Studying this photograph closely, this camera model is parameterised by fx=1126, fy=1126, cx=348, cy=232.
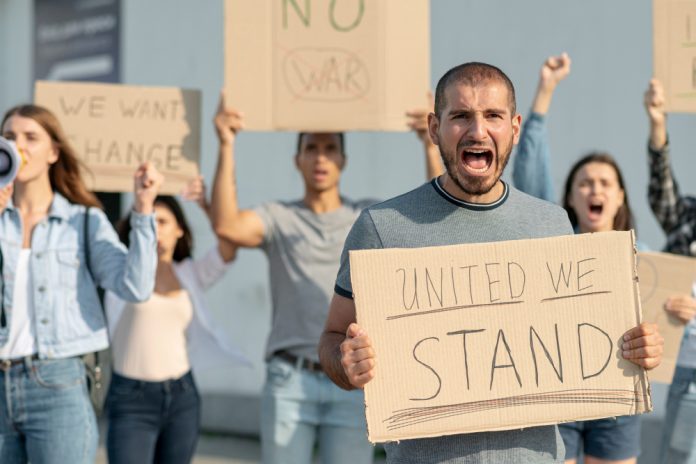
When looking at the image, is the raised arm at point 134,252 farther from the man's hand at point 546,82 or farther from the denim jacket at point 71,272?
the man's hand at point 546,82

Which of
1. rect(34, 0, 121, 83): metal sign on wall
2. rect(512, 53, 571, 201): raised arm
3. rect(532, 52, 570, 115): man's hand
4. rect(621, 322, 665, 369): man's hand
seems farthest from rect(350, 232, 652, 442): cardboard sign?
rect(34, 0, 121, 83): metal sign on wall

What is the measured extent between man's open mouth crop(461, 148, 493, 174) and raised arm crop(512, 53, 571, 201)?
5.36 feet

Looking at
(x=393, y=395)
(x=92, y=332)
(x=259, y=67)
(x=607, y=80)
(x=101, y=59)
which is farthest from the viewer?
(x=101, y=59)

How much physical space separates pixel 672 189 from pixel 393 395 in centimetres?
227

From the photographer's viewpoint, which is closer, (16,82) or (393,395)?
(393,395)

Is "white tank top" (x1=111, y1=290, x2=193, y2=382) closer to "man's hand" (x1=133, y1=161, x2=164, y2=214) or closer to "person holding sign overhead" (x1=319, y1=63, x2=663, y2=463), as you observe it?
"man's hand" (x1=133, y1=161, x2=164, y2=214)

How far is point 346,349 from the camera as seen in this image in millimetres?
2465

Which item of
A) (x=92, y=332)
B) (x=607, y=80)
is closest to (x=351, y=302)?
(x=92, y=332)

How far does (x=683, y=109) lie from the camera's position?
4266 millimetres

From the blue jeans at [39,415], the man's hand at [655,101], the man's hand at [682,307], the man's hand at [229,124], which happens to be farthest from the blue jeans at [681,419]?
the blue jeans at [39,415]

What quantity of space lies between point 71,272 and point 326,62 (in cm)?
139

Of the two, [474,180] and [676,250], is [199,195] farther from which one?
[474,180]

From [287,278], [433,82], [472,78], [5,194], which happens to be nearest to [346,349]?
[472,78]

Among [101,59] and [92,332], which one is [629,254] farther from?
[101,59]
